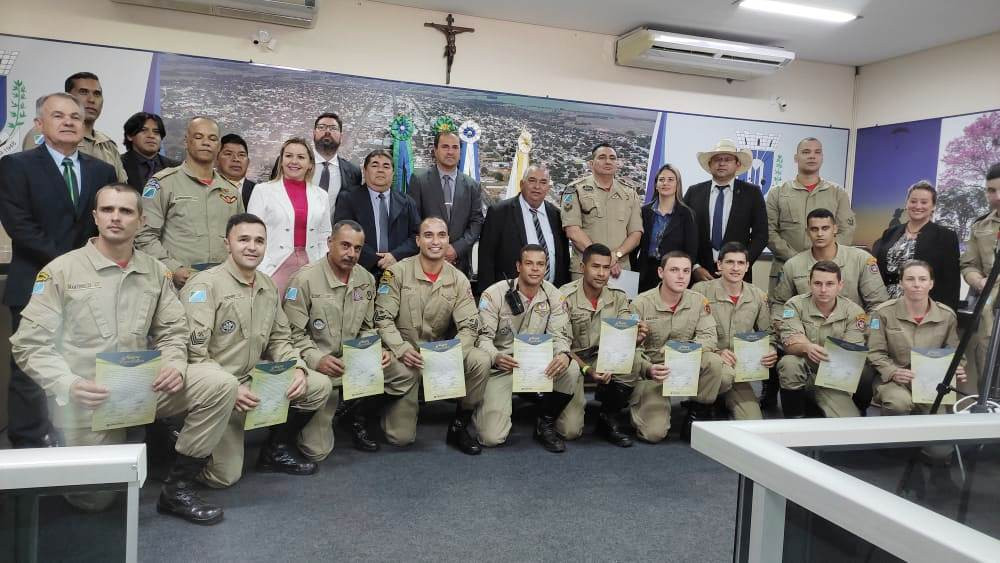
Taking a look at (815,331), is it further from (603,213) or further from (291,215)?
(291,215)

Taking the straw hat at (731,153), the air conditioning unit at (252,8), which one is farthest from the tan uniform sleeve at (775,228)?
the air conditioning unit at (252,8)

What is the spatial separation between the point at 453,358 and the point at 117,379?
5.17 feet

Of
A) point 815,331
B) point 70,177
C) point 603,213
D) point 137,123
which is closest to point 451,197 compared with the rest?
point 603,213

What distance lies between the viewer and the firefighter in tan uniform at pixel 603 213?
4543 mm

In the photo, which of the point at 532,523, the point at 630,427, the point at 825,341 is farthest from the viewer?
the point at 630,427

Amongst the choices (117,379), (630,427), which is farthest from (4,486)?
(630,427)

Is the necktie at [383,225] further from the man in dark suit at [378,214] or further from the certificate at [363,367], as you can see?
the certificate at [363,367]

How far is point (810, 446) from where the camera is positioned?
113 centimetres

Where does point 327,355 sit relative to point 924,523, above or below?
below

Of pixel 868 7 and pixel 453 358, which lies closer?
pixel 453 358

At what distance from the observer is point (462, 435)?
12.0 feet

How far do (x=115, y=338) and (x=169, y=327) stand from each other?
0.67 ft

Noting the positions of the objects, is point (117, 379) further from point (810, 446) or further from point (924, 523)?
point (924, 523)

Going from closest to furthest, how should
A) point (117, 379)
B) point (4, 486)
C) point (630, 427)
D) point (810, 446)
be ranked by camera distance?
point (4, 486) → point (810, 446) → point (117, 379) → point (630, 427)
